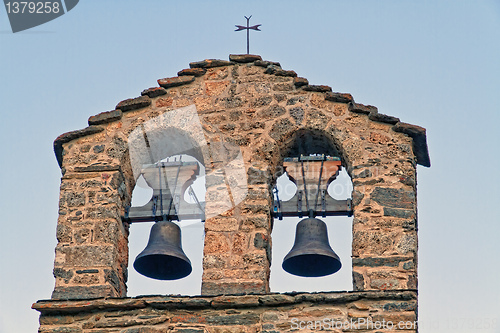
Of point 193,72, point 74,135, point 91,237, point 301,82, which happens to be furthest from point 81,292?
point 301,82

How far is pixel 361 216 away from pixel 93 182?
7.96 feet

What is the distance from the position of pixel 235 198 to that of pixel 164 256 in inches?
32.7

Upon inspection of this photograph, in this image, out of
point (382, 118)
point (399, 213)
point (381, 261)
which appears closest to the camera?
point (381, 261)

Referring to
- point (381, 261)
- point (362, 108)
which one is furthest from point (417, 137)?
point (381, 261)

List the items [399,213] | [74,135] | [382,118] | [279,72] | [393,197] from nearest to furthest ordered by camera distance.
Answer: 1. [399,213]
2. [393,197]
3. [382,118]
4. [74,135]
5. [279,72]

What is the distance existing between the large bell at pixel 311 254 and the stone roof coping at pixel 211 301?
0.77 m

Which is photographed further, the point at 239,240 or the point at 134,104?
the point at 134,104

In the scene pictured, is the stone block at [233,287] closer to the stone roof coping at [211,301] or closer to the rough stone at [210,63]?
the stone roof coping at [211,301]

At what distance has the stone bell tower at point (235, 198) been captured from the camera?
1068cm

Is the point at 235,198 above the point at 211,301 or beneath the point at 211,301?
above

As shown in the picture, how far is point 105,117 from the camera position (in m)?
12.1

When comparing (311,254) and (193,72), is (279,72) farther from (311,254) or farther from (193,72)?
(311,254)

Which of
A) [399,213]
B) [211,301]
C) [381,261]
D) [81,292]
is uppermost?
[399,213]

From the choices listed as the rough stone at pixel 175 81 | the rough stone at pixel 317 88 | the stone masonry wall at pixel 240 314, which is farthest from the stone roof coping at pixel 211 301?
the rough stone at pixel 175 81
